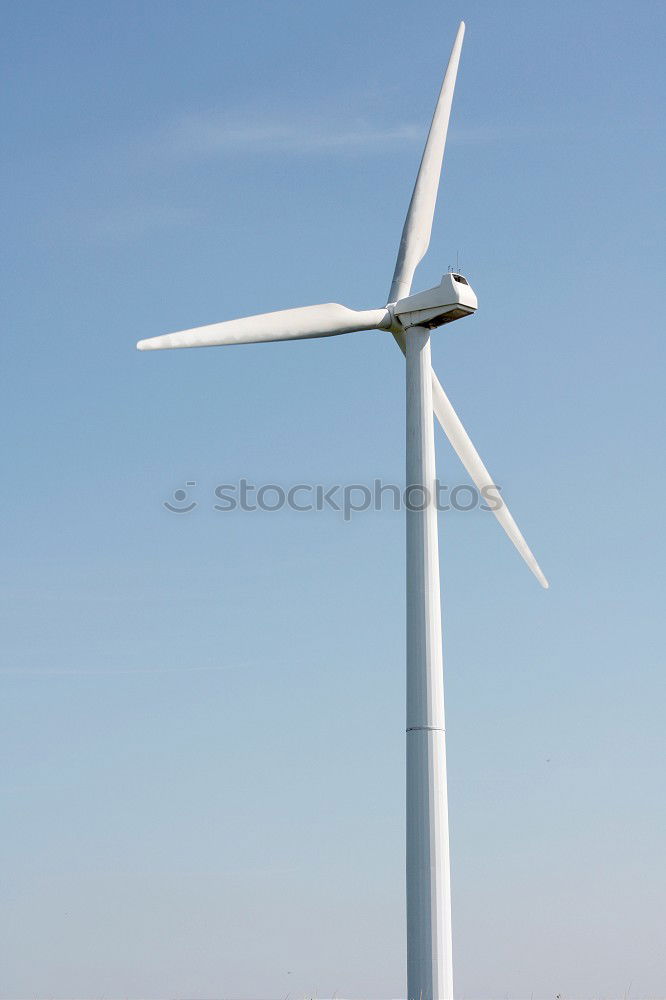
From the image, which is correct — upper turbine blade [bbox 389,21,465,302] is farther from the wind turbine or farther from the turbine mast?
the turbine mast

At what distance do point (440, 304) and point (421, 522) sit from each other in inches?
227

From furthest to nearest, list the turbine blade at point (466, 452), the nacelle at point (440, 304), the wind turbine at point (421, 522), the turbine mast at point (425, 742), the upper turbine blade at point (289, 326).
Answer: the turbine blade at point (466, 452)
the nacelle at point (440, 304)
the upper turbine blade at point (289, 326)
the wind turbine at point (421, 522)
the turbine mast at point (425, 742)

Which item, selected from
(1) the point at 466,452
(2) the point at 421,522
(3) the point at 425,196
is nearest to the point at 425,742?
(2) the point at 421,522

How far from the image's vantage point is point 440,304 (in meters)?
34.2

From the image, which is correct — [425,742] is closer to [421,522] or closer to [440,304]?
[421,522]

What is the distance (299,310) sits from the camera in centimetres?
3375

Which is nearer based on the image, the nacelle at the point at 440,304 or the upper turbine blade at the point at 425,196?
the nacelle at the point at 440,304

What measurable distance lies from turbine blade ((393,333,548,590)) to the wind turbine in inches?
1.1

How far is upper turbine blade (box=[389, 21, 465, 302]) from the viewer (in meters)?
36.8

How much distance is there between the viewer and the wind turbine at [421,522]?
30516 mm

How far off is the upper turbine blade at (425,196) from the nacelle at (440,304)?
1.34m

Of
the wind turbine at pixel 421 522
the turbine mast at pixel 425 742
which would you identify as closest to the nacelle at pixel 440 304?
the wind turbine at pixel 421 522

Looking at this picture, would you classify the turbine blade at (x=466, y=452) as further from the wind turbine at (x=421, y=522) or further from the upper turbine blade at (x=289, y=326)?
the upper turbine blade at (x=289, y=326)

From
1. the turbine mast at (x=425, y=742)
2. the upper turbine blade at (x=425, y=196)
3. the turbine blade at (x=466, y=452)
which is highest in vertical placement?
the upper turbine blade at (x=425, y=196)
